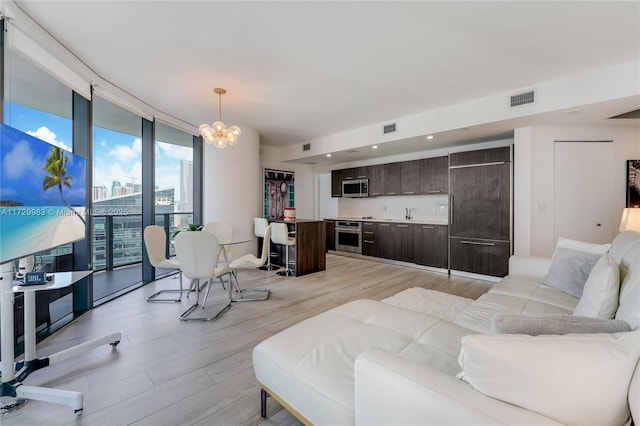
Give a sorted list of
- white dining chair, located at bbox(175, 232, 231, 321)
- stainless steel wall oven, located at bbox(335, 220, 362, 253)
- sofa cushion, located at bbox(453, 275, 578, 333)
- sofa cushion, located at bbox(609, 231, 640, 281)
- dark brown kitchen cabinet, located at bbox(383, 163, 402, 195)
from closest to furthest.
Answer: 1. sofa cushion, located at bbox(609, 231, 640, 281)
2. sofa cushion, located at bbox(453, 275, 578, 333)
3. white dining chair, located at bbox(175, 232, 231, 321)
4. dark brown kitchen cabinet, located at bbox(383, 163, 402, 195)
5. stainless steel wall oven, located at bbox(335, 220, 362, 253)

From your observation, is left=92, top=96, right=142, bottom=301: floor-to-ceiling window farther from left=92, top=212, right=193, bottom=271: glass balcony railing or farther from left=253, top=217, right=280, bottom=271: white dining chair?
left=253, top=217, right=280, bottom=271: white dining chair

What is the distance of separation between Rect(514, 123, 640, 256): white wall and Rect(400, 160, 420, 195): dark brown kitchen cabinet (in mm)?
1728

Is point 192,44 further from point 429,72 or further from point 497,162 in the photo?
point 497,162

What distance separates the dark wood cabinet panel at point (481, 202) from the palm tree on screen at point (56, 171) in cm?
497

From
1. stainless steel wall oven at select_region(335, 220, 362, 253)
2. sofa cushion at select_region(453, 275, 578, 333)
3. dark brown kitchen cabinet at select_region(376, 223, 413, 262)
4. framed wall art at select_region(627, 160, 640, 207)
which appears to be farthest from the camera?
stainless steel wall oven at select_region(335, 220, 362, 253)

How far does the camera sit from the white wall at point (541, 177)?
12.4ft

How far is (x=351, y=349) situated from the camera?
55.3 inches

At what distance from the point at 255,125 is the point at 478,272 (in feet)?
15.2

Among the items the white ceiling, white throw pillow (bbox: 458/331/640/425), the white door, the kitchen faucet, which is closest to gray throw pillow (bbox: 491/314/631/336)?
white throw pillow (bbox: 458/331/640/425)

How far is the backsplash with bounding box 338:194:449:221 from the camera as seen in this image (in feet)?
18.0

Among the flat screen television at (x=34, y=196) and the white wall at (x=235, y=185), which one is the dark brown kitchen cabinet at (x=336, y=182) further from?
the flat screen television at (x=34, y=196)

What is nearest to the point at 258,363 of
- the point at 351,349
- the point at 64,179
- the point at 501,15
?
the point at 351,349

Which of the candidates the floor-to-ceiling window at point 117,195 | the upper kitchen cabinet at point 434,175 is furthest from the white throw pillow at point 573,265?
the floor-to-ceiling window at point 117,195

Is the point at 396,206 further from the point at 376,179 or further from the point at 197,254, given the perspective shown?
the point at 197,254
